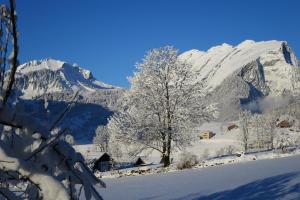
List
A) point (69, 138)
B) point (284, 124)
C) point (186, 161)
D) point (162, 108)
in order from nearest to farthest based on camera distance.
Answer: point (69, 138) → point (186, 161) → point (162, 108) → point (284, 124)

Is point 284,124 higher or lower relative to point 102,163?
higher

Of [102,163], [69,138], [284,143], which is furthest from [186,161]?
[102,163]

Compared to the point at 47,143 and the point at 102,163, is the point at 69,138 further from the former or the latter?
the point at 102,163

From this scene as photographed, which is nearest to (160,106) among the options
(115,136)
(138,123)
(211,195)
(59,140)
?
(138,123)

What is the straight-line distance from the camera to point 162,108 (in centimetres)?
2559

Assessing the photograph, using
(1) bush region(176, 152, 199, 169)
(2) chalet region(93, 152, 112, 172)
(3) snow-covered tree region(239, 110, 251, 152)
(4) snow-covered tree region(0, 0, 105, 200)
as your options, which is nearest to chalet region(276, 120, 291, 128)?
(3) snow-covered tree region(239, 110, 251, 152)

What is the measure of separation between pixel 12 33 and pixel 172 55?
26006 millimetres

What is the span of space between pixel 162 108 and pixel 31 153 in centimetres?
2389

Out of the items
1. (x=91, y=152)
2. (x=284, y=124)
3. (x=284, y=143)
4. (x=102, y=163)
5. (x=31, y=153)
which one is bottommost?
(x=31, y=153)

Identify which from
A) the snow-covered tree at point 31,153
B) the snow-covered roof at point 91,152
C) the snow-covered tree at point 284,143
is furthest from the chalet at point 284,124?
the snow-covered tree at point 31,153

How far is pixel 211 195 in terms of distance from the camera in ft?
21.5

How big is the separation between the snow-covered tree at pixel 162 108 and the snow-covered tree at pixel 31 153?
2325 centimetres

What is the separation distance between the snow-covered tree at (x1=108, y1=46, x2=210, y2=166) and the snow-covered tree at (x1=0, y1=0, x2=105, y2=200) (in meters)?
23.2

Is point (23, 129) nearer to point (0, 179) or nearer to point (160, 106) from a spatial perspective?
point (0, 179)
